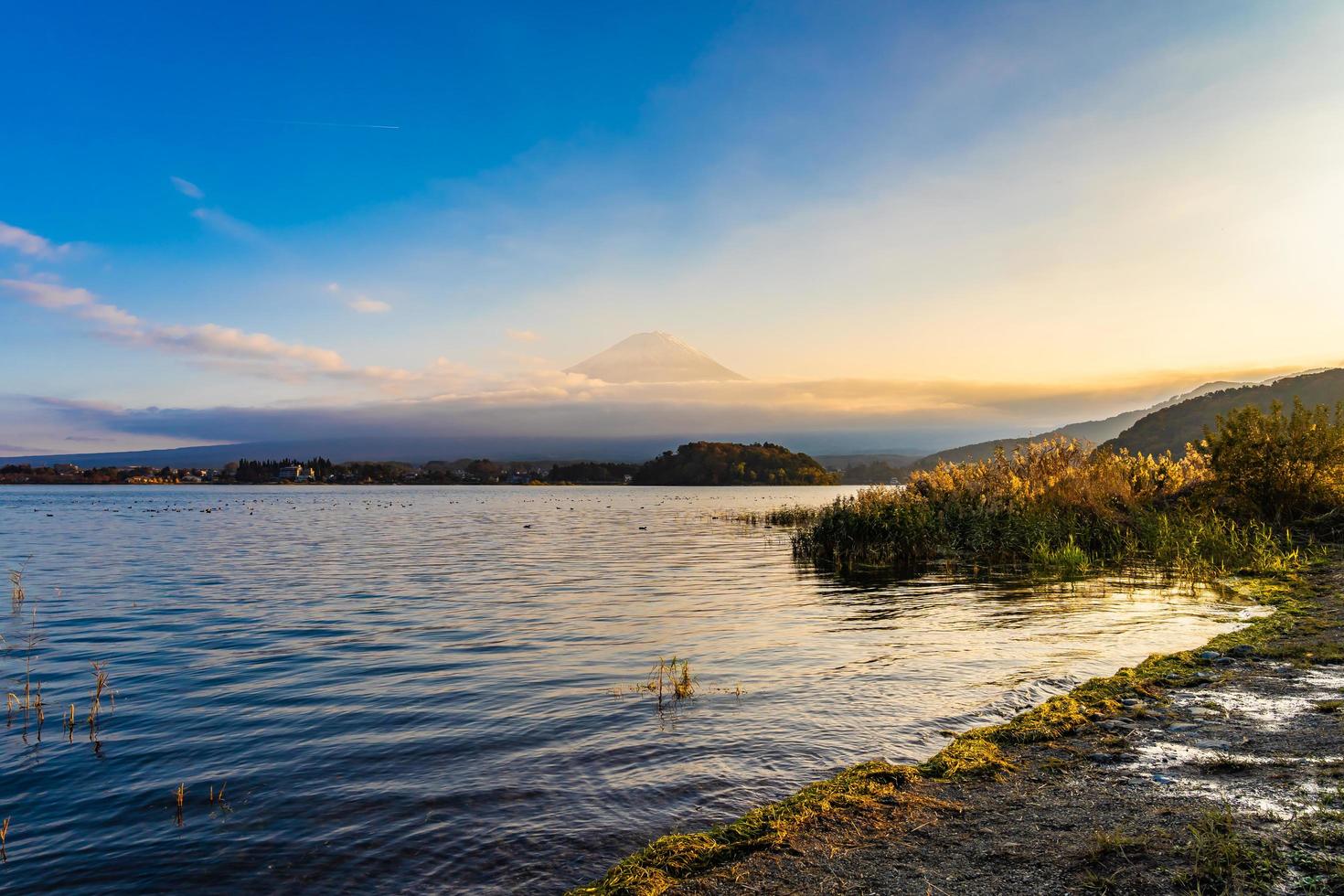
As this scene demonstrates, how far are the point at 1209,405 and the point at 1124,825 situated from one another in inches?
6542

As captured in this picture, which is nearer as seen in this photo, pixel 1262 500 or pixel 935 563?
pixel 1262 500

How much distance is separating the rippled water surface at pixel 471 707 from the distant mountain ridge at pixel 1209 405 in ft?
437

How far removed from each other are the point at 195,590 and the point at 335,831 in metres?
22.5

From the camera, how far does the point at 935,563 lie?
3238 centimetres

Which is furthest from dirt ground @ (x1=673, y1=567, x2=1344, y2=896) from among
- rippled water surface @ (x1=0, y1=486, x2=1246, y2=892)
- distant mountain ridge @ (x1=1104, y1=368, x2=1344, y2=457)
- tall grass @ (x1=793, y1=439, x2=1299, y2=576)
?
distant mountain ridge @ (x1=1104, y1=368, x2=1344, y2=457)

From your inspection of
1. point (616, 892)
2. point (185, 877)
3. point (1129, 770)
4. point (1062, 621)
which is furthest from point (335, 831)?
point (1062, 621)

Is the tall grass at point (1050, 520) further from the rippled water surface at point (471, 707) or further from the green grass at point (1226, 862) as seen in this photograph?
the green grass at point (1226, 862)

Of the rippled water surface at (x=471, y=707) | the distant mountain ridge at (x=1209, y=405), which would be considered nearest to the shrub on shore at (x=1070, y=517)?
the rippled water surface at (x=471, y=707)

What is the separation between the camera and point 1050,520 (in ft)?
102

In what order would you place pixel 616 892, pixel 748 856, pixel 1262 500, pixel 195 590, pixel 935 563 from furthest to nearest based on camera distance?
pixel 935 563 → pixel 1262 500 → pixel 195 590 → pixel 748 856 → pixel 616 892

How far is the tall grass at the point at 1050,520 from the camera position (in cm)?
2798

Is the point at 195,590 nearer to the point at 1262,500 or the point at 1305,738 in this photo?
the point at 1305,738

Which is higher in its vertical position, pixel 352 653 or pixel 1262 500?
pixel 1262 500

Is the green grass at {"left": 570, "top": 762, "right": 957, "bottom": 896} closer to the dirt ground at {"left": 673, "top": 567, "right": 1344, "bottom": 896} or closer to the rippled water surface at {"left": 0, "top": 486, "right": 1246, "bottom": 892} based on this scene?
the dirt ground at {"left": 673, "top": 567, "right": 1344, "bottom": 896}
